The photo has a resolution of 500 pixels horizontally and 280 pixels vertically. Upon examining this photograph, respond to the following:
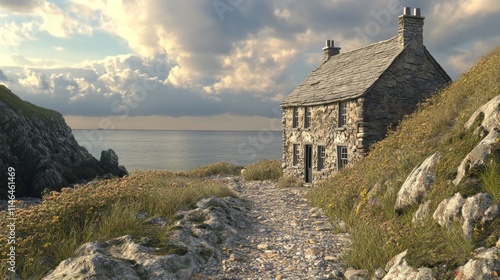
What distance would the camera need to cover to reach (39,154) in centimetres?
2580

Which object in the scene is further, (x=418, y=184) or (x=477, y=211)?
(x=418, y=184)

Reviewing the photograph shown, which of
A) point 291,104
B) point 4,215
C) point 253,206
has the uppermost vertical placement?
point 291,104

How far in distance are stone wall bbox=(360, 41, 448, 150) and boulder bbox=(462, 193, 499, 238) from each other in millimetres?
11416

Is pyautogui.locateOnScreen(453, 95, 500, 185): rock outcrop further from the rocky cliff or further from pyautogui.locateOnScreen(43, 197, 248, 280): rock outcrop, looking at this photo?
the rocky cliff

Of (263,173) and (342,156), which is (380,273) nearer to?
(342,156)

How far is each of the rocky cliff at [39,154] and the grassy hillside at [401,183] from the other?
60.5 ft

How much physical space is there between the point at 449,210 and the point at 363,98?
11645mm

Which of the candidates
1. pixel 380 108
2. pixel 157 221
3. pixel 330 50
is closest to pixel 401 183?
pixel 157 221

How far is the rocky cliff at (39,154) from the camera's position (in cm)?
2462

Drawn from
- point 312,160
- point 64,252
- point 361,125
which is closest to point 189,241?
point 64,252

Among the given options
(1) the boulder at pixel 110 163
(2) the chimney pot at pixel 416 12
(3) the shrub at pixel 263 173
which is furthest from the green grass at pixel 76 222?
(1) the boulder at pixel 110 163

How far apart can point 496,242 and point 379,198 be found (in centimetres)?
475

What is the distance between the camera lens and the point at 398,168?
440 inches

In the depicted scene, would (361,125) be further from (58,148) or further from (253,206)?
(58,148)
